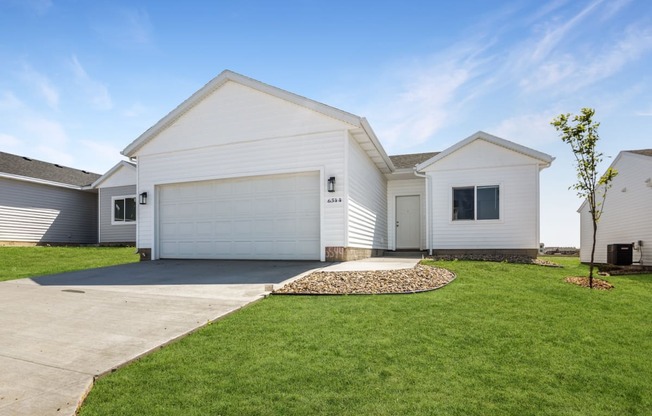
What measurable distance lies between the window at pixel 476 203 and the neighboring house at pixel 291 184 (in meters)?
0.03

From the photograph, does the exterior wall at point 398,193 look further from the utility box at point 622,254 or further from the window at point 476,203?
the utility box at point 622,254

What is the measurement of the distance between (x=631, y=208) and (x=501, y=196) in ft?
19.9

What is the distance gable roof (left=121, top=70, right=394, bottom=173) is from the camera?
10148 mm

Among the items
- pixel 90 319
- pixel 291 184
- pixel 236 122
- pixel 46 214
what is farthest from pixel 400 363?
pixel 46 214

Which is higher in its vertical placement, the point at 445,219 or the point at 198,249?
the point at 445,219

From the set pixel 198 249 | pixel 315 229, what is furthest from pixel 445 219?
pixel 198 249

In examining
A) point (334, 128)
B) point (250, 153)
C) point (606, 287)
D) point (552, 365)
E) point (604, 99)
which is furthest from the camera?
point (250, 153)

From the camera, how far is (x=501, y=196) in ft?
40.5

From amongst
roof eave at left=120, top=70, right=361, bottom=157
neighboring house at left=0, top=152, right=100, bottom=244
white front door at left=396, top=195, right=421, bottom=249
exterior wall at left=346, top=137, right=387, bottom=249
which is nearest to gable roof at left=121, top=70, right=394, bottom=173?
roof eave at left=120, top=70, right=361, bottom=157

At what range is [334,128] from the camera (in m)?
10.3

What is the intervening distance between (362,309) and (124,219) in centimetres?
1877

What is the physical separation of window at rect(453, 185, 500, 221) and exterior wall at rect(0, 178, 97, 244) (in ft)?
68.0

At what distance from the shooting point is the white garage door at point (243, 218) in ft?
35.3

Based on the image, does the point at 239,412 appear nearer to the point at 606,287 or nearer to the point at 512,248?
the point at 606,287
